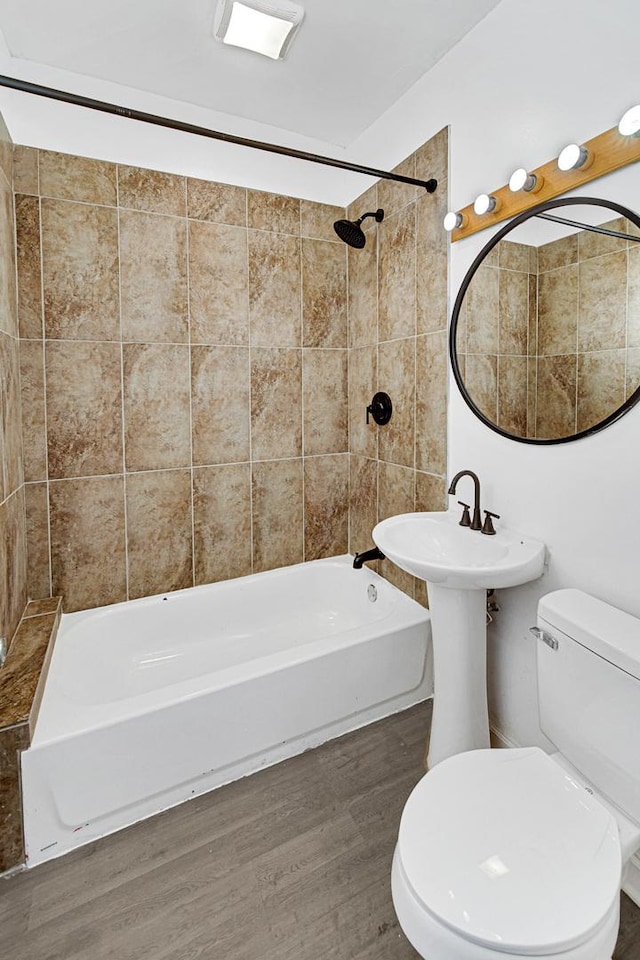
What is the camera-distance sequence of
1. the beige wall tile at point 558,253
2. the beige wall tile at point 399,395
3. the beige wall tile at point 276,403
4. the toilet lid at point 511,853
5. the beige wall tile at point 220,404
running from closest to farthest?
the toilet lid at point 511,853 < the beige wall tile at point 558,253 < the beige wall tile at point 399,395 < the beige wall tile at point 220,404 < the beige wall tile at point 276,403

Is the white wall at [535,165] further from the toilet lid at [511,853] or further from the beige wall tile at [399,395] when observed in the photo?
the toilet lid at [511,853]

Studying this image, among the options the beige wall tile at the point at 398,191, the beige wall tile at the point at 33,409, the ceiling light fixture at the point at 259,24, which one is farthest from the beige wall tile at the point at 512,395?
the beige wall tile at the point at 33,409

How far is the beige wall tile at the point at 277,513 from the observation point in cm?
260

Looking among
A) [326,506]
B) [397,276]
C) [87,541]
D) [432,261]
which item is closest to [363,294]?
[397,276]

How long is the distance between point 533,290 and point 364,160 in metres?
1.42

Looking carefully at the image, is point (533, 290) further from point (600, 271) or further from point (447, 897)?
point (447, 897)

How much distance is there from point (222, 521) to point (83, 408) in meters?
0.86

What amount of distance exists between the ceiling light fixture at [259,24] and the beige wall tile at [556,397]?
148 centimetres

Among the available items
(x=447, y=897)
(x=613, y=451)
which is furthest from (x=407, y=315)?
(x=447, y=897)

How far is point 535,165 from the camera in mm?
1542

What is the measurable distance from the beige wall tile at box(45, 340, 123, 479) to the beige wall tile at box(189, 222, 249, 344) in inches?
17.5

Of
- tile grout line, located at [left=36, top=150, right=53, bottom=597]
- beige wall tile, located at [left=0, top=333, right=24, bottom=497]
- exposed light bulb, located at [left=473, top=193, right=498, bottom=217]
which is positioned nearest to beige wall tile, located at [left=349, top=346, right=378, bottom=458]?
exposed light bulb, located at [left=473, top=193, right=498, bottom=217]

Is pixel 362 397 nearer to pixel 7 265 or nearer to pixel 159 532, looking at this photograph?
pixel 159 532

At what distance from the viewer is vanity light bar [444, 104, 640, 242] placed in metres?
1.25
